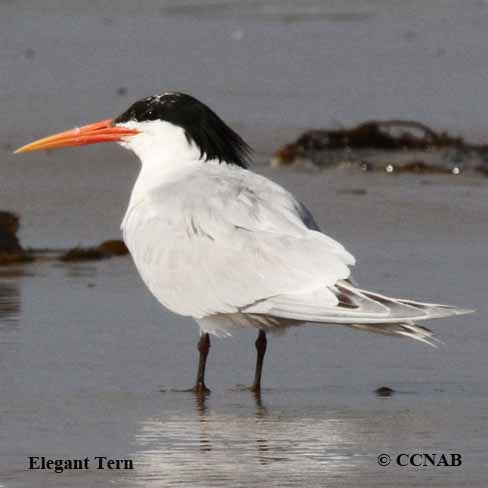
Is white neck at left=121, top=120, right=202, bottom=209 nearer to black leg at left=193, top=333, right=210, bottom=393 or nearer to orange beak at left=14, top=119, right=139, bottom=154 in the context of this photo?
orange beak at left=14, top=119, right=139, bottom=154

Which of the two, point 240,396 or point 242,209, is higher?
point 242,209

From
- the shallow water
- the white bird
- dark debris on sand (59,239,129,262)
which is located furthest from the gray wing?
dark debris on sand (59,239,129,262)

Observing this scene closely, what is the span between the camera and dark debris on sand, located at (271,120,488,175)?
12.3 metres

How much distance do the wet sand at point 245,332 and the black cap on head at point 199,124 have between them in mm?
906

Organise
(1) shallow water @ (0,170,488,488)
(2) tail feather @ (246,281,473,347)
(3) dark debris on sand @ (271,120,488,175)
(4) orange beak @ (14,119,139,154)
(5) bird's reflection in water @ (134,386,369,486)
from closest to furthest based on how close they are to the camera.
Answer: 1. (5) bird's reflection in water @ (134,386,369,486)
2. (1) shallow water @ (0,170,488,488)
3. (2) tail feather @ (246,281,473,347)
4. (4) orange beak @ (14,119,139,154)
5. (3) dark debris on sand @ (271,120,488,175)

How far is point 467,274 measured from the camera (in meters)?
9.08

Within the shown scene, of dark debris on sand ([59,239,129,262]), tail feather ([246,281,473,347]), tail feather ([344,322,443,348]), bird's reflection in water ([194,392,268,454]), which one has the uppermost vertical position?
tail feather ([246,281,473,347])

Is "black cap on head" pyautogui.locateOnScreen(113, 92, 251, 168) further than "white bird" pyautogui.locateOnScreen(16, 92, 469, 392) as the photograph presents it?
Yes

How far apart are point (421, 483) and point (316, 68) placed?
35.9 ft

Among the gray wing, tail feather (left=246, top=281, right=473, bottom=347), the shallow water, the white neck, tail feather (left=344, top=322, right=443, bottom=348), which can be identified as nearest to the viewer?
the shallow water

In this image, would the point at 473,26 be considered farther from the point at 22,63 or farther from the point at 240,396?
the point at 240,396

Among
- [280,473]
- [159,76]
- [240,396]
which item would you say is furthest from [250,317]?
[159,76]

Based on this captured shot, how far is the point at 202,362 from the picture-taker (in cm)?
721

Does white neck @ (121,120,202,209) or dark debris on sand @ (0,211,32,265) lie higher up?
white neck @ (121,120,202,209)
